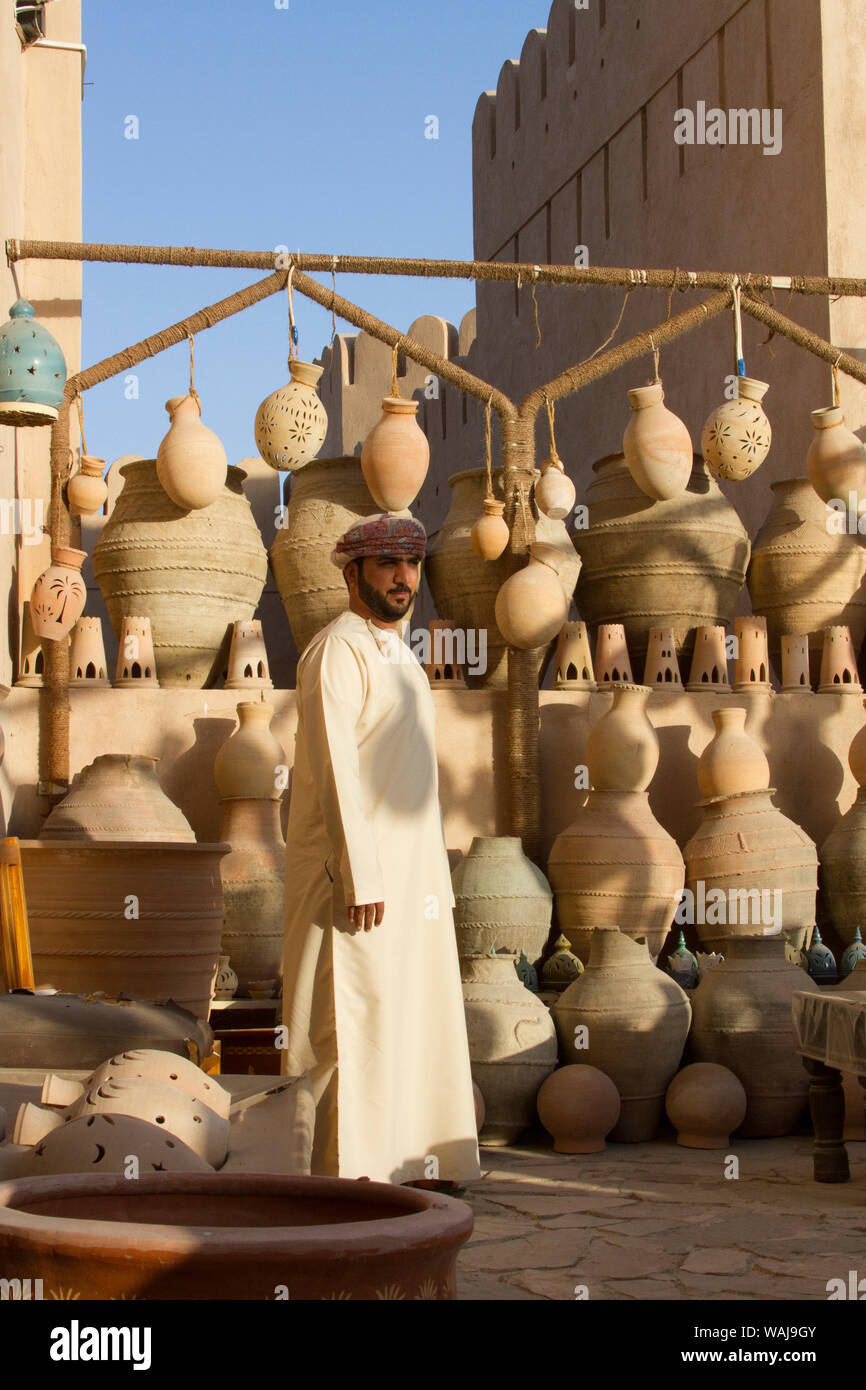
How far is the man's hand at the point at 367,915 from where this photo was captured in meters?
3.30

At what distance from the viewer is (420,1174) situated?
3555mm

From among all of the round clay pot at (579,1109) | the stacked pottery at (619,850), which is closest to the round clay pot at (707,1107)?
the round clay pot at (579,1109)

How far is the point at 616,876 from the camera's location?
6.28 meters

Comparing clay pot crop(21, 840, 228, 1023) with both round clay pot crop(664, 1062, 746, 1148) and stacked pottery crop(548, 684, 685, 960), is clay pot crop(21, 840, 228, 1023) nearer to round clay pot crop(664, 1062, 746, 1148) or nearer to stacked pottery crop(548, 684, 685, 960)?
round clay pot crop(664, 1062, 746, 1148)

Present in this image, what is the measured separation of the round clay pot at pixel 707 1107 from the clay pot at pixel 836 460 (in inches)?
116

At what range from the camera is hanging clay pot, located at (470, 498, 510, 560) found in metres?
6.69

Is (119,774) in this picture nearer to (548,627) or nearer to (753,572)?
(548,627)

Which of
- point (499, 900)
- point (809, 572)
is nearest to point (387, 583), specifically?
point (499, 900)

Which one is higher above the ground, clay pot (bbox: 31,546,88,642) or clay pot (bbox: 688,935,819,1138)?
clay pot (bbox: 31,546,88,642)

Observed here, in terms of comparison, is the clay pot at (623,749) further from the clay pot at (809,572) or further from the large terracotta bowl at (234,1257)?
the large terracotta bowl at (234,1257)

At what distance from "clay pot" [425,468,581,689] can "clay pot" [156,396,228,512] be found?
4.35 ft

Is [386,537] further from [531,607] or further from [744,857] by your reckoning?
[744,857]

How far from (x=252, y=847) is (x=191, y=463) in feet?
5.63

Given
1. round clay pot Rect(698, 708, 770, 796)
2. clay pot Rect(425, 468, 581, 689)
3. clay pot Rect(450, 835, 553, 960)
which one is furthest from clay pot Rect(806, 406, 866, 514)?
clay pot Rect(450, 835, 553, 960)
